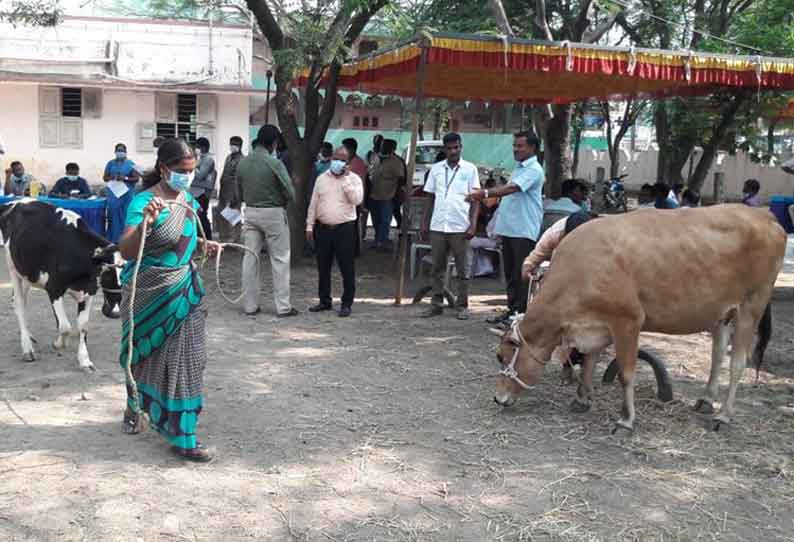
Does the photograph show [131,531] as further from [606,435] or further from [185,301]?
[606,435]

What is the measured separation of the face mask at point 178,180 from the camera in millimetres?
4559

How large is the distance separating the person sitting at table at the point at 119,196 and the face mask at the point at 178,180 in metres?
6.46

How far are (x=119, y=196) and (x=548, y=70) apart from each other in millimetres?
5800

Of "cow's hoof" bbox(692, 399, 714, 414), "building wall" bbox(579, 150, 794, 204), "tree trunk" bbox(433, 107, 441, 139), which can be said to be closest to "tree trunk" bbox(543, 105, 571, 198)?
"cow's hoof" bbox(692, 399, 714, 414)

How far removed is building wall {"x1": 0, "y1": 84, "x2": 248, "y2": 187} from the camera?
73.0ft

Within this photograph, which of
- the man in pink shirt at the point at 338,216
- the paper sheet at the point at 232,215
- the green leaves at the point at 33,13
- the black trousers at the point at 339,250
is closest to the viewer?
the man in pink shirt at the point at 338,216

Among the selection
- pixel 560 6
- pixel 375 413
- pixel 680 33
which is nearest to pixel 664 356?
pixel 375 413

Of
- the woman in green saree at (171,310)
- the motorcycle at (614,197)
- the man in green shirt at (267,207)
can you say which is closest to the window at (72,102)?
the motorcycle at (614,197)

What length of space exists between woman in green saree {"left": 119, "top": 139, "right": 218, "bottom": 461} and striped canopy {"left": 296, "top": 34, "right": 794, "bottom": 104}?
4.20 metres

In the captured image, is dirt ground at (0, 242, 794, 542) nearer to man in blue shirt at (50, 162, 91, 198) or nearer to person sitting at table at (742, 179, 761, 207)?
person sitting at table at (742, 179, 761, 207)

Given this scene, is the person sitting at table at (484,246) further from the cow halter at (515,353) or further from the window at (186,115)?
the window at (186,115)

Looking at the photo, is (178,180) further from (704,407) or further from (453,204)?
(453,204)

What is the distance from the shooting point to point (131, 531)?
12.9 feet

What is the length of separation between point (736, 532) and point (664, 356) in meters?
3.49
